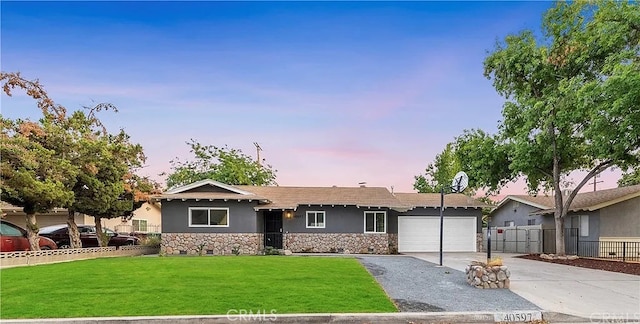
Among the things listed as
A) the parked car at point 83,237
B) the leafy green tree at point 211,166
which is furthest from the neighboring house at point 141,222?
the leafy green tree at point 211,166

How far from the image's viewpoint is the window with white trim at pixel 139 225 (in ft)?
99.3

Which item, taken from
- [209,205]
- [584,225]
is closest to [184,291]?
[209,205]

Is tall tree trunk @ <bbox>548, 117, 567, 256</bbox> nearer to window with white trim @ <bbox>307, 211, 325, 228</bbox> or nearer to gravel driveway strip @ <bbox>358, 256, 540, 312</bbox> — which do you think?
gravel driveway strip @ <bbox>358, 256, 540, 312</bbox>

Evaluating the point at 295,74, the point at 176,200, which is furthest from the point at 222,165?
the point at 295,74

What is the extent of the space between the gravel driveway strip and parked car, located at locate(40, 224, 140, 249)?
15.6 meters

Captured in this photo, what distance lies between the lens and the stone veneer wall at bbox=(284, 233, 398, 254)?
67.8 ft

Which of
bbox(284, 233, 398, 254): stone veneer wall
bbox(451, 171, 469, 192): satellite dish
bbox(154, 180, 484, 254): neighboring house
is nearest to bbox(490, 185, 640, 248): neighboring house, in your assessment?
bbox(154, 180, 484, 254): neighboring house

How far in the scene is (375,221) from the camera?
69.3 ft

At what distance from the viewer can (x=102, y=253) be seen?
18.1 m

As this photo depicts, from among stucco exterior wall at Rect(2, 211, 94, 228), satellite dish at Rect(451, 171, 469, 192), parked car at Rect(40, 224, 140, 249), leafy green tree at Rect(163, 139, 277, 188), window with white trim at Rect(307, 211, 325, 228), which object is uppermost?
leafy green tree at Rect(163, 139, 277, 188)

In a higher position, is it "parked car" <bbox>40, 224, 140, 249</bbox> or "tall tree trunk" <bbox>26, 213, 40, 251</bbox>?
"tall tree trunk" <bbox>26, 213, 40, 251</bbox>

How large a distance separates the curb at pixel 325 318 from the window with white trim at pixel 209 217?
13365 millimetres

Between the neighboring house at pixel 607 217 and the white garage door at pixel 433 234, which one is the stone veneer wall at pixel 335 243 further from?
the neighboring house at pixel 607 217

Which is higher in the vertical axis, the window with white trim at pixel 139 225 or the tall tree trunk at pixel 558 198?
the tall tree trunk at pixel 558 198
